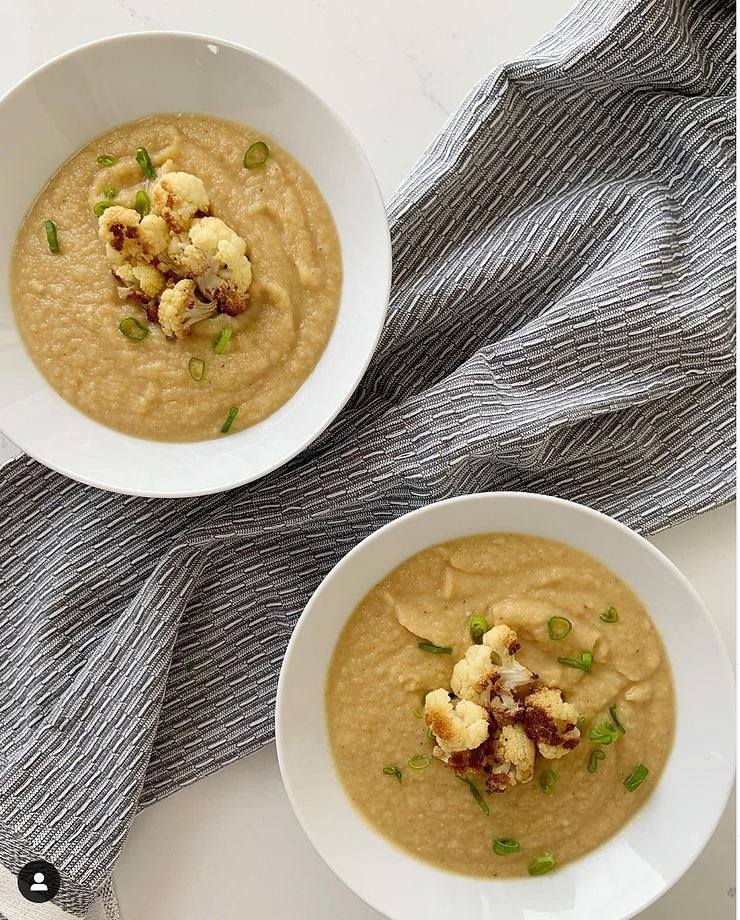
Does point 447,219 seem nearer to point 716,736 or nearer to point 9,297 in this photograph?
point 9,297

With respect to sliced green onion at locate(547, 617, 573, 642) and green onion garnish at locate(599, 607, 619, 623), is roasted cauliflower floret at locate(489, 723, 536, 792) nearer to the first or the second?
sliced green onion at locate(547, 617, 573, 642)

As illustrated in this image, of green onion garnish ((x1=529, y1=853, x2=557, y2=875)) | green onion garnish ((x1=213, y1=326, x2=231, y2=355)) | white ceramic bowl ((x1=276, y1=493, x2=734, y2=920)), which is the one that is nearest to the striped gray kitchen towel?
white ceramic bowl ((x1=276, y1=493, x2=734, y2=920))

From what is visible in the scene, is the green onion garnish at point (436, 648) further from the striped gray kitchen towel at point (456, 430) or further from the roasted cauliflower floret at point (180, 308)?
the roasted cauliflower floret at point (180, 308)

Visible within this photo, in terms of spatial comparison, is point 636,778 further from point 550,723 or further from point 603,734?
point 550,723

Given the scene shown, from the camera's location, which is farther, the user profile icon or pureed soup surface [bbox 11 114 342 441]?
the user profile icon

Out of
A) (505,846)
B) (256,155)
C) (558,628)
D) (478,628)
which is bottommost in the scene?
(505,846)

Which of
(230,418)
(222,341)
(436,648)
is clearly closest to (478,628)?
(436,648)
